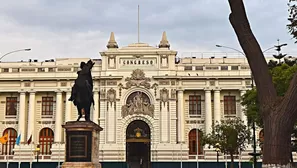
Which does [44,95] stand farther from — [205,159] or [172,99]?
[205,159]

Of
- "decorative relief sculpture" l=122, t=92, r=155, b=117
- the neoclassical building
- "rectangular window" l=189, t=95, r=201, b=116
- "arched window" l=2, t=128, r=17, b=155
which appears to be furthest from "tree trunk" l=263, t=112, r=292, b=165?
"arched window" l=2, t=128, r=17, b=155

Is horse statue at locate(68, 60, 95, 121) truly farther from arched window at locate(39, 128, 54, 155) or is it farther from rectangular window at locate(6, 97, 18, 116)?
rectangular window at locate(6, 97, 18, 116)

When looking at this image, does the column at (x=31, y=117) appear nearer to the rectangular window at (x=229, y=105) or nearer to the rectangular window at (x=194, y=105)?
the rectangular window at (x=194, y=105)

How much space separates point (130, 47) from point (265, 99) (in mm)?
46295

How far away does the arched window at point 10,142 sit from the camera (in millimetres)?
58438

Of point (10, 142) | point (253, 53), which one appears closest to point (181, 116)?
point (10, 142)

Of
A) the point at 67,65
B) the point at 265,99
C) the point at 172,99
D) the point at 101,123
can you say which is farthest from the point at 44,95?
the point at 265,99

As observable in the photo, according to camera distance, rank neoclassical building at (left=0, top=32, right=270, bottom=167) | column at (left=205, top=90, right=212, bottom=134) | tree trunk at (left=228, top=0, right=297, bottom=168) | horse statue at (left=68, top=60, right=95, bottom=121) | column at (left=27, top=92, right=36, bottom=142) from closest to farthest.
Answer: tree trunk at (left=228, top=0, right=297, bottom=168) → horse statue at (left=68, top=60, right=95, bottom=121) → neoclassical building at (left=0, top=32, right=270, bottom=167) → column at (left=205, top=90, right=212, bottom=134) → column at (left=27, top=92, right=36, bottom=142)

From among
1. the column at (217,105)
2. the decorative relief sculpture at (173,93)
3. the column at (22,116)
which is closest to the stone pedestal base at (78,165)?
the decorative relief sculpture at (173,93)

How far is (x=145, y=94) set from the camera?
57.6 m

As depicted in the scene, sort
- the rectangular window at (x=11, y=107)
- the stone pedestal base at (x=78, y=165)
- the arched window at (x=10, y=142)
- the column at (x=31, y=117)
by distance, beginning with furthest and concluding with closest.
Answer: the rectangular window at (x=11, y=107)
the arched window at (x=10, y=142)
the column at (x=31, y=117)
the stone pedestal base at (x=78, y=165)

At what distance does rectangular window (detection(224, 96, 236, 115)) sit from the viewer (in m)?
58.2

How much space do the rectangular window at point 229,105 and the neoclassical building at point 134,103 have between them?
0.11m

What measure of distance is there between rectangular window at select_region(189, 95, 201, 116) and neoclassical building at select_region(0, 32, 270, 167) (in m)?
0.13
